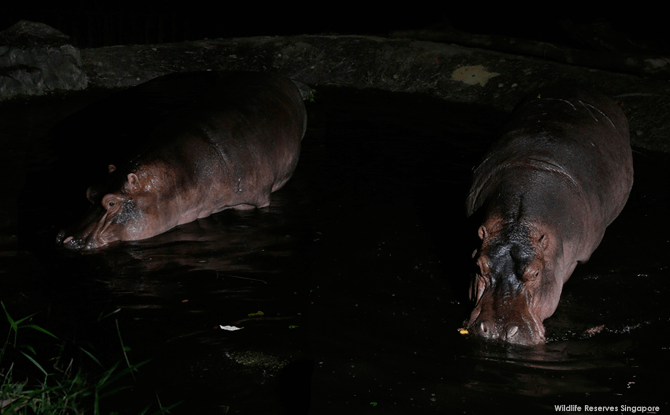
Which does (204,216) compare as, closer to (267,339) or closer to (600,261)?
(267,339)

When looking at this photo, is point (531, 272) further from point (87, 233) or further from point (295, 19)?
point (295, 19)

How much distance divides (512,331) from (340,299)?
62.5 inches

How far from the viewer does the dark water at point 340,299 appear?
458cm

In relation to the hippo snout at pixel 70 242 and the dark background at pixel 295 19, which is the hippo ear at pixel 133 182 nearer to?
the hippo snout at pixel 70 242

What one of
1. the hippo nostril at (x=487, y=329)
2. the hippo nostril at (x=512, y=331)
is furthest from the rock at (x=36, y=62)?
the hippo nostril at (x=512, y=331)

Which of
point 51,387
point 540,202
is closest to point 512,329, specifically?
point 540,202

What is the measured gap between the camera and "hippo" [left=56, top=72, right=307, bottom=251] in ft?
22.5

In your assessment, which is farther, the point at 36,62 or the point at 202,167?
the point at 36,62

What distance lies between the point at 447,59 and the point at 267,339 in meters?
10.3

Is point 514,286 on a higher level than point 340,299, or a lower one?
higher

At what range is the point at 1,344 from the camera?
196 inches

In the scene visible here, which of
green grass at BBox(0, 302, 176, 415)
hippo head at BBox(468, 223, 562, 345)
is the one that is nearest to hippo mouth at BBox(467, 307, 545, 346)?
hippo head at BBox(468, 223, 562, 345)

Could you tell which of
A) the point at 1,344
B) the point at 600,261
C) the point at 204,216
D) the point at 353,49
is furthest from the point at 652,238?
the point at 353,49

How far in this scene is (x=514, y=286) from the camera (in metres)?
5.16
